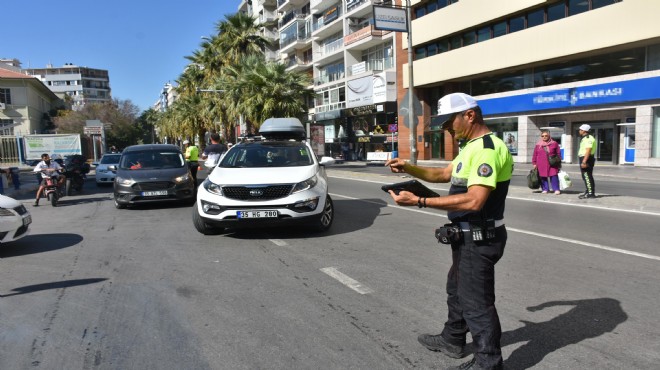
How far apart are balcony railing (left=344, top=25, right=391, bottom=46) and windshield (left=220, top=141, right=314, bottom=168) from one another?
107 ft

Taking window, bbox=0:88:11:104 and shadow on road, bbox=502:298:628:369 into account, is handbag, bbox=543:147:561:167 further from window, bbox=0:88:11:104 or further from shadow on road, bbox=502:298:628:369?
window, bbox=0:88:11:104

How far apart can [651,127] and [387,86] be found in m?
19.7

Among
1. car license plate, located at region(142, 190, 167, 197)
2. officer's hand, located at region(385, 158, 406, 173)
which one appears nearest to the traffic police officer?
officer's hand, located at region(385, 158, 406, 173)

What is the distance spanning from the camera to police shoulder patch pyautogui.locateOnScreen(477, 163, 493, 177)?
263 cm

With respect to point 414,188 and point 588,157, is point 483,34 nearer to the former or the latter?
point 588,157

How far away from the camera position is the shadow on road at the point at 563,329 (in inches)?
126

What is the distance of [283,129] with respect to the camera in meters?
15.6

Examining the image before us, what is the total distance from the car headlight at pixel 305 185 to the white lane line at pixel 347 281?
1.84 metres

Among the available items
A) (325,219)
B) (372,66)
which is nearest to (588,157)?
(325,219)

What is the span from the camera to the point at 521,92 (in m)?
28.2

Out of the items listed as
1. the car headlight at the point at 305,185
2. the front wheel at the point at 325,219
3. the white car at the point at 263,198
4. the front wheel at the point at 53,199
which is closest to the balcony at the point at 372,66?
the front wheel at the point at 53,199

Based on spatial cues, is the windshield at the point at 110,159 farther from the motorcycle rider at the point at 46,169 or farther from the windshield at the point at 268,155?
the windshield at the point at 268,155

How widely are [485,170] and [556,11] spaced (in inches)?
1077

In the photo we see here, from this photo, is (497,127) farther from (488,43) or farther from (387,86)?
(387,86)
